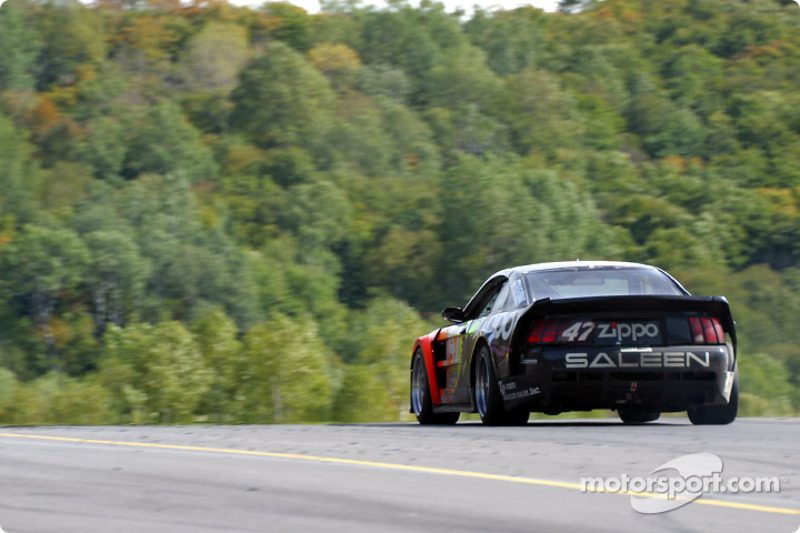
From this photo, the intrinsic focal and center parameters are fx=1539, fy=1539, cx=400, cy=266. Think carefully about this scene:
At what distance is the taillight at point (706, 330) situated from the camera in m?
11.5

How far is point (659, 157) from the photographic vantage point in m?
145

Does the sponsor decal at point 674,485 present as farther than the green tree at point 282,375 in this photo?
No

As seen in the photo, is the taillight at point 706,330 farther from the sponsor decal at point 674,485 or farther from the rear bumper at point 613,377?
the sponsor decal at point 674,485

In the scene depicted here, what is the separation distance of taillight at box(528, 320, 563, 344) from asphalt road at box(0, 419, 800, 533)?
0.69 meters

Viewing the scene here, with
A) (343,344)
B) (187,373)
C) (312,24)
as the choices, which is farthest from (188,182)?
(187,373)

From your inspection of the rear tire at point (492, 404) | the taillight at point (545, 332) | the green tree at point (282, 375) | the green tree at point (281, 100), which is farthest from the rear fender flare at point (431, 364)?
the green tree at point (281, 100)

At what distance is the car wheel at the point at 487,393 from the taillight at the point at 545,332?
22.9 inches

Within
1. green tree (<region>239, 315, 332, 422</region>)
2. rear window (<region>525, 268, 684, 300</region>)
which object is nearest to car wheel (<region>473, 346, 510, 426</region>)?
rear window (<region>525, 268, 684, 300</region>)

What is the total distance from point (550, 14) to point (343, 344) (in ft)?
281

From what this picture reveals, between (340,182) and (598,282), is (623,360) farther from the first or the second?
(340,182)

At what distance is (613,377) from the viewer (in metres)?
11.3

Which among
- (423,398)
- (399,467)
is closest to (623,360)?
(423,398)

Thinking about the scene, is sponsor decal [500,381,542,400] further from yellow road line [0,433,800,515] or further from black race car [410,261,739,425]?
yellow road line [0,433,800,515]

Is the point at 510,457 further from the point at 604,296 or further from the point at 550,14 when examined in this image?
the point at 550,14
